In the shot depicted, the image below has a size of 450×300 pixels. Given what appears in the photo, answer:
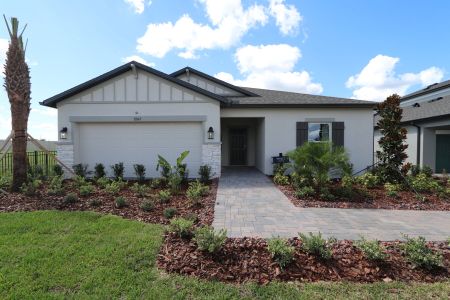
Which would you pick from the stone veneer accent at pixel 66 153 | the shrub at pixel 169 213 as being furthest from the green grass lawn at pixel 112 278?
the stone veneer accent at pixel 66 153

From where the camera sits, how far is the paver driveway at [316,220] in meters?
5.00

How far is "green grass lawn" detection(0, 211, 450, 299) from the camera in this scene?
3023mm

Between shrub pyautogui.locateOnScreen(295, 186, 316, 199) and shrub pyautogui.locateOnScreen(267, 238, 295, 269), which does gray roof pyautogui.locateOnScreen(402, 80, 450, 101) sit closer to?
shrub pyautogui.locateOnScreen(295, 186, 316, 199)

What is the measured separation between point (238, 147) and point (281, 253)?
12317 mm

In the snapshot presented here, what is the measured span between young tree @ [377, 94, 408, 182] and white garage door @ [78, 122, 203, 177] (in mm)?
6853

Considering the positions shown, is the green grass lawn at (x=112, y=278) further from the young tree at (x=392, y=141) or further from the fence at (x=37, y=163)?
the young tree at (x=392, y=141)

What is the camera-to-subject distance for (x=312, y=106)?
1170cm

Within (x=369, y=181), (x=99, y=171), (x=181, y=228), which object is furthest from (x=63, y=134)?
(x=369, y=181)

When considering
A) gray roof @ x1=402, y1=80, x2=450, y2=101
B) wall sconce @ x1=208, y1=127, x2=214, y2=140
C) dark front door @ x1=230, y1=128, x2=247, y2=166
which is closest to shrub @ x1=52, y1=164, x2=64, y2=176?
wall sconce @ x1=208, y1=127, x2=214, y2=140

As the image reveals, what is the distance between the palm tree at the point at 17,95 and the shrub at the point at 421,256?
359 inches

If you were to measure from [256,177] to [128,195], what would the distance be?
17.6ft

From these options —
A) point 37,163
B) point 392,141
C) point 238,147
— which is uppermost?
point 392,141

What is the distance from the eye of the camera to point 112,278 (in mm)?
3266

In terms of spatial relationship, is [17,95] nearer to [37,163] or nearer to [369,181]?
[37,163]
